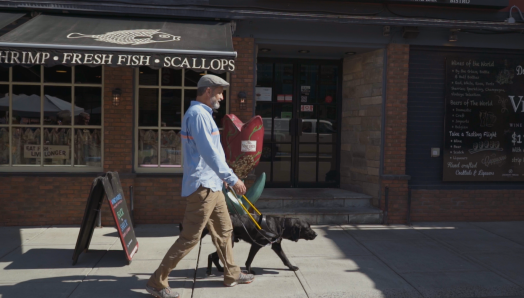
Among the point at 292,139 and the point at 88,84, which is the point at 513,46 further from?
the point at 88,84

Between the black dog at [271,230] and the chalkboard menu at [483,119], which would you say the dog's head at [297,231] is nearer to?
the black dog at [271,230]

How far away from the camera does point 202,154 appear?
4332mm

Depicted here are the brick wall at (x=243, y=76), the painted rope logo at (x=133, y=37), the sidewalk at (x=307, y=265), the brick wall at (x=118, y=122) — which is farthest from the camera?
the brick wall at (x=243, y=76)

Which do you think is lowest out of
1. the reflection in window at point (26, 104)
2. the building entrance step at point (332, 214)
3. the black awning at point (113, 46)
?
the building entrance step at point (332, 214)

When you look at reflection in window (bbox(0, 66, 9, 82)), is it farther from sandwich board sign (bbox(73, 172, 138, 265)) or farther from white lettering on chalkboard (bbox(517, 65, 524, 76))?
white lettering on chalkboard (bbox(517, 65, 524, 76))

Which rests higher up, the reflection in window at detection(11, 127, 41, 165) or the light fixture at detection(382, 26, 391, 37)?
the light fixture at detection(382, 26, 391, 37)

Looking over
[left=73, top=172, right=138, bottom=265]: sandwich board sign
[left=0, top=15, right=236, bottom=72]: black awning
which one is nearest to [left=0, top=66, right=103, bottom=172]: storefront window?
[left=0, top=15, right=236, bottom=72]: black awning

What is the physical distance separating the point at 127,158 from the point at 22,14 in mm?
2575

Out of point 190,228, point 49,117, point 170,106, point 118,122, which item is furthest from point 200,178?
point 49,117

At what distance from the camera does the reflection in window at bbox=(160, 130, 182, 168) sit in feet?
25.7

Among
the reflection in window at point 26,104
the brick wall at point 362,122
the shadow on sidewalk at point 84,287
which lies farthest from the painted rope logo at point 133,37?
the brick wall at point 362,122

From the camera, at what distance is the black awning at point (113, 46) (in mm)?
5863

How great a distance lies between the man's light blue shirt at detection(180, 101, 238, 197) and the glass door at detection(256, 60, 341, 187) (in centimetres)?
446

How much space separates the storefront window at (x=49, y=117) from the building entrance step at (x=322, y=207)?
2801mm
